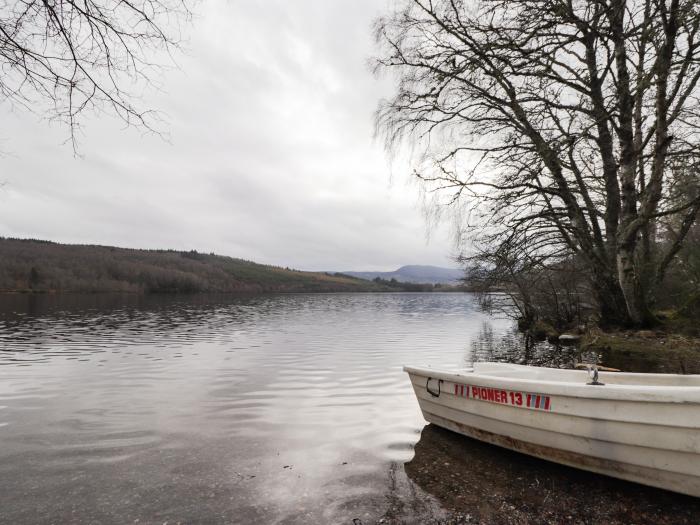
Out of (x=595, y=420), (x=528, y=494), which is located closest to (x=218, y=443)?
(x=528, y=494)

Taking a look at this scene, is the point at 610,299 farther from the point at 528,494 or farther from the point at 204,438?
the point at 204,438

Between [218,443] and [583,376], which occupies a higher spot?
[583,376]

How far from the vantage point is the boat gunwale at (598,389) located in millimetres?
3625

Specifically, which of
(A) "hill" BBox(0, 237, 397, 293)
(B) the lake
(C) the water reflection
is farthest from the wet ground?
(A) "hill" BBox(0, 237, 397, 293)

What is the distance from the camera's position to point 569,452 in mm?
4566

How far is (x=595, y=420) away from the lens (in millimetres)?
4207

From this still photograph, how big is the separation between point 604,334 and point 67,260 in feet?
484

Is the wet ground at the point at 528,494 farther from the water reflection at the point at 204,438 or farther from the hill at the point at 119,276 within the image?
the hill at the point at 119,276

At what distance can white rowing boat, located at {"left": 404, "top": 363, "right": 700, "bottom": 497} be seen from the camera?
376cm

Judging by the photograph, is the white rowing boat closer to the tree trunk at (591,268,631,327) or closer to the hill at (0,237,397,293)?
the tree trunk at (591,268,631,327)

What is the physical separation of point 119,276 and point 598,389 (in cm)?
13595

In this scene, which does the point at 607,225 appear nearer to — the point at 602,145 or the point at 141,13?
the point at 602,145

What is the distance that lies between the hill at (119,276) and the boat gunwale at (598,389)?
11574 centimetres

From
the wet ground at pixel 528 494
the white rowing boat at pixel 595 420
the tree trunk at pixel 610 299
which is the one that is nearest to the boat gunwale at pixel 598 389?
the white rowing boat at pixel 595 420
